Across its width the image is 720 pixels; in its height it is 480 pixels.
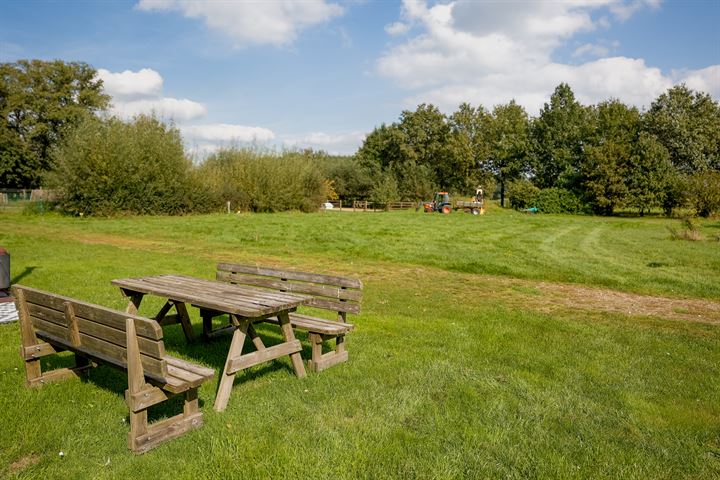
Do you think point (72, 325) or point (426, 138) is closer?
point (72, 325)

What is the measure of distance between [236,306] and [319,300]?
1.51 metres

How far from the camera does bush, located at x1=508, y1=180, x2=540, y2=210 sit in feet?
151

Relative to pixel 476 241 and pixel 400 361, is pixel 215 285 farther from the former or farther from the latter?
pixel 476 241

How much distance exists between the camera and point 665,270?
1191cm

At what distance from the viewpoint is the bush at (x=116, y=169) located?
27.8 meters

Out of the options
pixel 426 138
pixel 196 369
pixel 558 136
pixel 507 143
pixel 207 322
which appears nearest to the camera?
pixel 196 369

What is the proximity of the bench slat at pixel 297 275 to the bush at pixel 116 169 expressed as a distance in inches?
1004

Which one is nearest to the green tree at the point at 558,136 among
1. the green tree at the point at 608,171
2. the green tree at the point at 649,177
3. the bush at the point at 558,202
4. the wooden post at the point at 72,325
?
the green tree at the point at 608,171

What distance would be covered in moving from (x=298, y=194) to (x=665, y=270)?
30.9 m

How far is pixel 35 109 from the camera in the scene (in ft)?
160

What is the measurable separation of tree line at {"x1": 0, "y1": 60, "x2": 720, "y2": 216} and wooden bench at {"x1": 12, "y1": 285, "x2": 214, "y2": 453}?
87.3 ft

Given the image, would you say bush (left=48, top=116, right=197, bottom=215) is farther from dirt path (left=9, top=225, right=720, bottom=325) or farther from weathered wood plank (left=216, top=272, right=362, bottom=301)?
weathered wood plank (left=216, top=272, right=362, bottom=301)

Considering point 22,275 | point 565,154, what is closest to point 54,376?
point 22,275

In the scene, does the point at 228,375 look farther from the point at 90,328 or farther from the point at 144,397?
the point at 90,328
